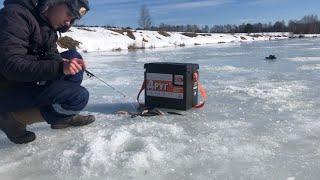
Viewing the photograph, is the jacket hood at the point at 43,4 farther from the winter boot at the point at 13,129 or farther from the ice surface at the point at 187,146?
the ice surface at the point at 187,146

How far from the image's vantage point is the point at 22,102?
119 inches

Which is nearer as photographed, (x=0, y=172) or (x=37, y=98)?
(x=0, y=172)

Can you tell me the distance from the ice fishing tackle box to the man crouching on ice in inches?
49.1

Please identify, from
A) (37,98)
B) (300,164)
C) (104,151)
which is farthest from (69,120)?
(300,164)

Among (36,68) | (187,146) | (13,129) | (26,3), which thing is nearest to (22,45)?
(36,68)

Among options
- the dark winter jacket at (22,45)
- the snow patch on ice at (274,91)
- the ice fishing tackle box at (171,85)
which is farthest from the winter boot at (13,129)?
the snow patch on ice at (274,91)

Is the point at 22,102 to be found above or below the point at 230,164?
above

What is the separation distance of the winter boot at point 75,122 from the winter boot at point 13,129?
14.8 inches

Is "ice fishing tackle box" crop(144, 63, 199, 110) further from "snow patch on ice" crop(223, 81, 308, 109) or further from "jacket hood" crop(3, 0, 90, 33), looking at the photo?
"jacket hood" crop(3, 0, 90, 33)

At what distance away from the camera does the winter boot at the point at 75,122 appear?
11.7 ft

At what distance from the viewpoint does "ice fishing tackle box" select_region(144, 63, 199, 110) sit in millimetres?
4359

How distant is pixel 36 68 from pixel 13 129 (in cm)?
60

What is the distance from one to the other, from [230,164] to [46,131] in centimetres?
164

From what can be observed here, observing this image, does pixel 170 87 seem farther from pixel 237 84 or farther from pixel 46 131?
pixel 237 84
